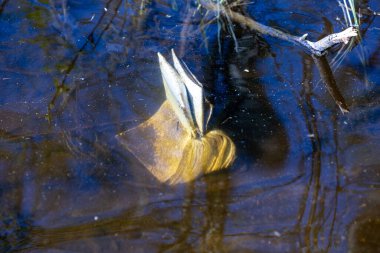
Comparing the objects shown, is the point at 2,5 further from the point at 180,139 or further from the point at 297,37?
the point at 297,37

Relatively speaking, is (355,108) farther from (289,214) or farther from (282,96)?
(289,214)

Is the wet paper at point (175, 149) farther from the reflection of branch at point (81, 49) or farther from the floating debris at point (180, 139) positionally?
the reflection of branch at point (81, 49)

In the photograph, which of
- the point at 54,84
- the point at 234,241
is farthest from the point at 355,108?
the point at 54,84

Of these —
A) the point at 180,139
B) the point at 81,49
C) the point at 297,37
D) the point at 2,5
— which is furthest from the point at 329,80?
the point at 2,5

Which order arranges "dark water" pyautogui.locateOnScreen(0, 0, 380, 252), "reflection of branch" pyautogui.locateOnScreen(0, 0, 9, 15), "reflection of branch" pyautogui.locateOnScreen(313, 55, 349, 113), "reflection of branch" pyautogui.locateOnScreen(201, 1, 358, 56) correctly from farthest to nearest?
"reflection of branch" pyautogui.locateOnScreen(0, 0, 9, 15)
"reflection of branch" pyautogui.locateOnScreen(201, 1, 358, 56)
"reflection of branch" pyautogui.locateOnScreen(313, 55, 349, 113)
"dark water" pyautogui.locateOnScreen(0, 0, 380, 252)

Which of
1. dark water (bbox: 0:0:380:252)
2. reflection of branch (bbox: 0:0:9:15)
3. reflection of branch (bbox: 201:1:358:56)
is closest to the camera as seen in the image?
dark water (bbox: 0:0:380:252)

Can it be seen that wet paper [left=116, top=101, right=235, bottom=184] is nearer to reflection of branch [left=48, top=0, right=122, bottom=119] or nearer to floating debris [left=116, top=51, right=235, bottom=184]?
floating debris [left=116, top=51, right=235, bottom=184]

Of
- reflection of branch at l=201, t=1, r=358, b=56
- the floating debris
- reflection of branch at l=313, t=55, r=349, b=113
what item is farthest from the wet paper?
reflection of branch at l=201, t=1, r=358, b=56

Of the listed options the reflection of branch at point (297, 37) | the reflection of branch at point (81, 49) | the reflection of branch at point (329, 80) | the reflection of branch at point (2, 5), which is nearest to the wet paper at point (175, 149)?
the reflection of branch at point (81, 49)
